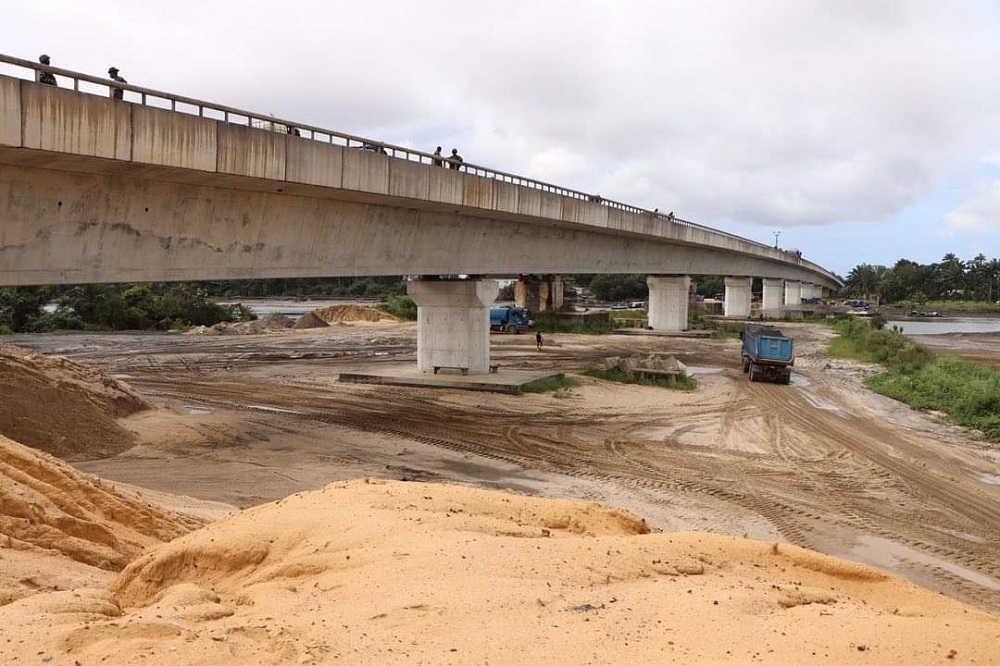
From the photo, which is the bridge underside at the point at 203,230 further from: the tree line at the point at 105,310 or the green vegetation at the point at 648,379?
the tree line at the point at 105,310

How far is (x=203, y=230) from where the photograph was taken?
1592cm

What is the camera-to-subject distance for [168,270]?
15109 mm

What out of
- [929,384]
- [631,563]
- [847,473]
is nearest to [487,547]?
[631,563]

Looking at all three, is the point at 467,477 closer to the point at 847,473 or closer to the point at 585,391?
the point at 847,473

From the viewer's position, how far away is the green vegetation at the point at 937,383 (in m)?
22.8

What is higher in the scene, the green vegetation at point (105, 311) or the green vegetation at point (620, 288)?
the green vegetation at point (620, 288)

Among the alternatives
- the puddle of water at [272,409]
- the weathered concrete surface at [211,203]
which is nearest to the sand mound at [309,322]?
the weathered concrete surface at [211,203]

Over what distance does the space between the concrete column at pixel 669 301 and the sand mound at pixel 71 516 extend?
48.7 metres

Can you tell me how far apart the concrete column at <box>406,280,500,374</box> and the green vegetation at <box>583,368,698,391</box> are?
496 cm

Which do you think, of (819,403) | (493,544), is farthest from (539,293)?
(493,544)

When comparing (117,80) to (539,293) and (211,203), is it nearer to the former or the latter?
(211,203)

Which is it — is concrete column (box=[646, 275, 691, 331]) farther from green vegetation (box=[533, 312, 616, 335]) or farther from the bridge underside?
the bridge underside

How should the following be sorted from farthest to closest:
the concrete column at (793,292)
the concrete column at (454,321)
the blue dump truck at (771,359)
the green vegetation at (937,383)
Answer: the concrete column at (793,292)
the blue dump truck at (771,359)
the concrete column at (454,321)
the green vegetation at (937,383)

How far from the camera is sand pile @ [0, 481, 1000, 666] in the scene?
449 cm
